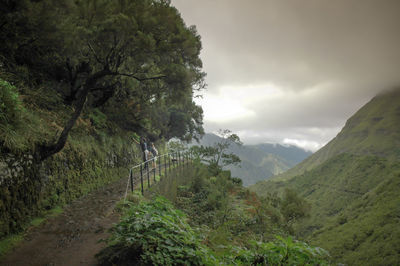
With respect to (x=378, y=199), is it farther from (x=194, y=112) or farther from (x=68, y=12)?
(x=68, y=12)

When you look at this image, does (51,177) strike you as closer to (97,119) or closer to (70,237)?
(70,237)

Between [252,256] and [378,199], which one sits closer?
[252,256]

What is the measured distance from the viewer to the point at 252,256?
3699mm

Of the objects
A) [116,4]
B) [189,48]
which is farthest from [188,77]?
[116,4]

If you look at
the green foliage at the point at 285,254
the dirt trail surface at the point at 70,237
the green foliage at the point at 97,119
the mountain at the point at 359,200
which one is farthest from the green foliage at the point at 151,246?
the mountain at the point at 359,200

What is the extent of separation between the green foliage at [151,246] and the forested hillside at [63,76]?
2.78m

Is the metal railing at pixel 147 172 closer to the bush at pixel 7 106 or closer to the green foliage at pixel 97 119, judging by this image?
the green foliage at pixel 97 119

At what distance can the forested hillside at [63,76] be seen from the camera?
5.35 m

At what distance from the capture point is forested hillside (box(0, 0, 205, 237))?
535cm

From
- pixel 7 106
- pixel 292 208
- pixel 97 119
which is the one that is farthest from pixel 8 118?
pixel 292 208

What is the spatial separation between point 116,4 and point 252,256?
7.57m

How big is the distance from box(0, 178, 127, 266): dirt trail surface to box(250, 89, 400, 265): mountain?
33430 millimetres

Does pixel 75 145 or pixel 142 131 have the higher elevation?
pixel 142 131

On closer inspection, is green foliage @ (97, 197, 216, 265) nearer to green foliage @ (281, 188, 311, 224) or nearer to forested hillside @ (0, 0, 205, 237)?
forested hillside @ (0, 0, 205, 237)
